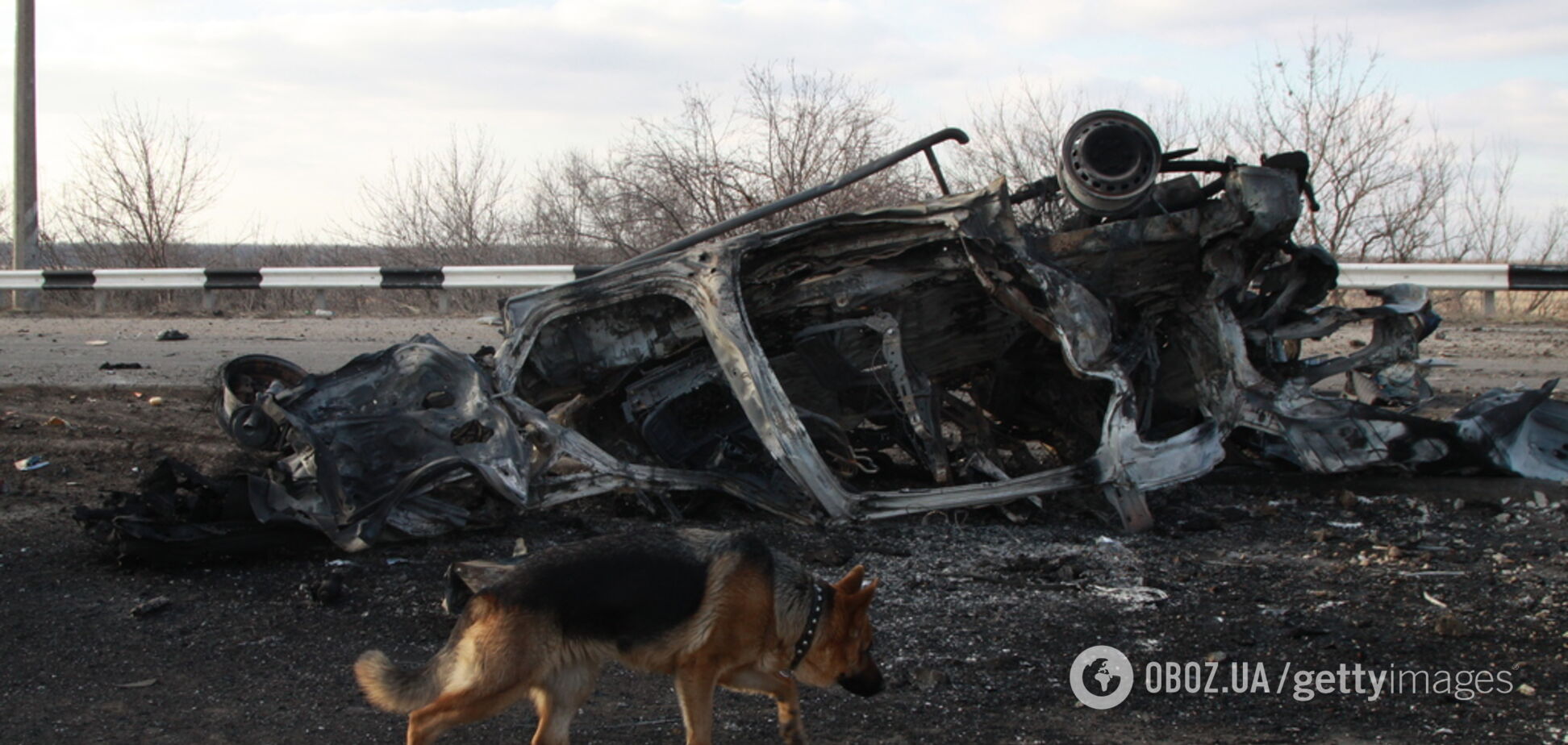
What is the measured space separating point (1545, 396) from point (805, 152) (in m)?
10.9

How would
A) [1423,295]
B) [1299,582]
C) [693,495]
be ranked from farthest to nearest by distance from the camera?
[1423,295]
[693,495]
[1299,582]

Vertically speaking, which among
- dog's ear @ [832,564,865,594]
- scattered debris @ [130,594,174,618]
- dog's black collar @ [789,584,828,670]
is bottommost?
scattered debris @ [130,594,174,618]

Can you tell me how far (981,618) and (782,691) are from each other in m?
1.30

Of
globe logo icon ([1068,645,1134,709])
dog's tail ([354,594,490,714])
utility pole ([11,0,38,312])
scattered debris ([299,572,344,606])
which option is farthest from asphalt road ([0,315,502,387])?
globe logo icon ([1068,645,1134,709])

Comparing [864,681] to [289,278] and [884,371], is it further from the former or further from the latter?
[289,278]

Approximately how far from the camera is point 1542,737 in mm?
3607

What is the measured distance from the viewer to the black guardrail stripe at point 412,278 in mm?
14609

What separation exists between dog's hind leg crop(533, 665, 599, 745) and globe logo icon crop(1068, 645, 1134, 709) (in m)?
1.57

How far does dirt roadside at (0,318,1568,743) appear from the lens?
3820 mm

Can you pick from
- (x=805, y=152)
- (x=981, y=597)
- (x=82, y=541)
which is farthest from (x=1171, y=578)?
(x=805, y=152)

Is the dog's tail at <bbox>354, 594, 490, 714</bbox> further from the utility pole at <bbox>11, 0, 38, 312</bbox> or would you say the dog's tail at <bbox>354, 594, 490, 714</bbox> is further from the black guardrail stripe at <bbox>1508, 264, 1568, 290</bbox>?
the utility pole at <bbox>11, 0, 38, 312</bbox>

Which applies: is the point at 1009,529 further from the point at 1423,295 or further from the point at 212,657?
the point at 212,657

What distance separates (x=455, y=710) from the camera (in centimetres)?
335

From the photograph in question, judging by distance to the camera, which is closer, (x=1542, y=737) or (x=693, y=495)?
(x=1542, y=737)
